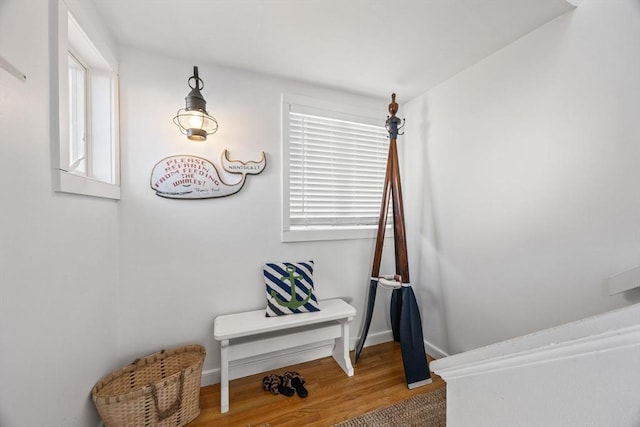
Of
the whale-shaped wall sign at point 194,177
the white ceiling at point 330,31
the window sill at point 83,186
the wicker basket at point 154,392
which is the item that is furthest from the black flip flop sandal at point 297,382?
the white ceiling at point 330,31

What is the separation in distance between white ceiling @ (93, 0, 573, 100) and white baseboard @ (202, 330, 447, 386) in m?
2.20

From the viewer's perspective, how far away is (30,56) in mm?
859

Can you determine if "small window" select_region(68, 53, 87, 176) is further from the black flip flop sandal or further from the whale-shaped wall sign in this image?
the black flip flop sandal

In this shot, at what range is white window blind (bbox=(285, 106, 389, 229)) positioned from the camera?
6.68ft

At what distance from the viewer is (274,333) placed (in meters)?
1.90

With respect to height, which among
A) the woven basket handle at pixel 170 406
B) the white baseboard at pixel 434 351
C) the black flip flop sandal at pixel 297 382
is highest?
the woven basket handle at pixel 170 406

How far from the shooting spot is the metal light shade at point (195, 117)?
4.96ft

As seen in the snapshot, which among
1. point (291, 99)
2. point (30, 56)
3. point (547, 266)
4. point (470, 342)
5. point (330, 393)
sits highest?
point (291, 99)

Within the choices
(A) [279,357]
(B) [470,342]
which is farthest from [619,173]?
(A) [279,357]

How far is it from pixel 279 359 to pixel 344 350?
526 mm

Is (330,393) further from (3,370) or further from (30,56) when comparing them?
(30,56)

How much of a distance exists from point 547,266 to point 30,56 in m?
2.53

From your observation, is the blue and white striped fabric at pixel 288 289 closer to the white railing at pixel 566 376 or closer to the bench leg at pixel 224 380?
the bench leg at pixel 224 380

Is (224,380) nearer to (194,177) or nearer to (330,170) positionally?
(194,177)
